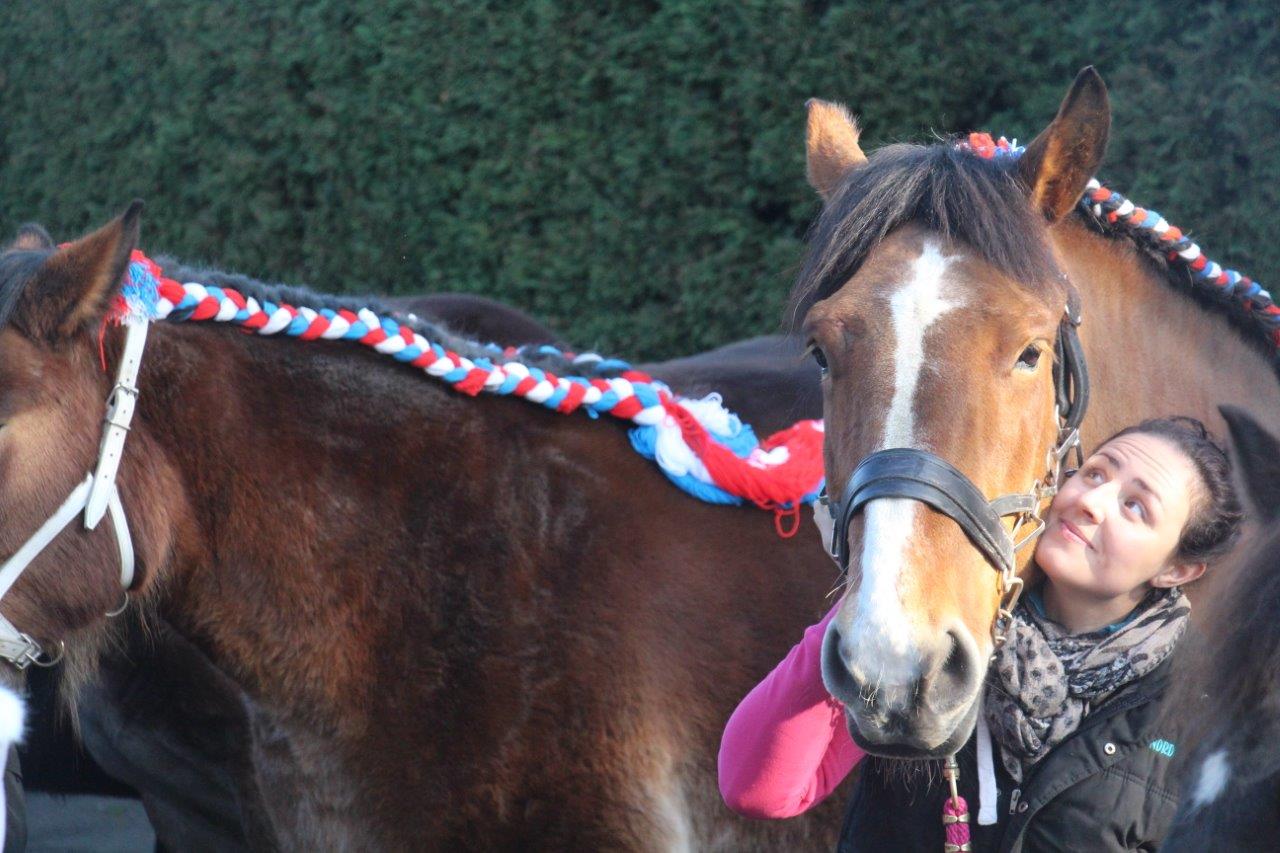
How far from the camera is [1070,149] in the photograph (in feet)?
6.73

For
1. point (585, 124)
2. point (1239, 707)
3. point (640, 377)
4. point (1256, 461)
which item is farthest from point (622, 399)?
point (585, 124)

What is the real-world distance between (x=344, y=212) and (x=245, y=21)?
0.98 metres

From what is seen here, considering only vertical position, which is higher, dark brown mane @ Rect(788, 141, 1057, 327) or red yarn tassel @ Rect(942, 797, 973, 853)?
dark brown mane @ Rect(788, 141, 1057, 327)

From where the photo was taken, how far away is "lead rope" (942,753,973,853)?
178 cm

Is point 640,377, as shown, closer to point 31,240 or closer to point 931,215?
point 931,215

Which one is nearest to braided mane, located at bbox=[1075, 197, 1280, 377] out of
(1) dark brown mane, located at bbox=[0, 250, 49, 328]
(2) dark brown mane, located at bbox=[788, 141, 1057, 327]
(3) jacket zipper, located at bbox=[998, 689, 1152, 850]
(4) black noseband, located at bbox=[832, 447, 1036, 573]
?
(2) dark brown mane, located at bbox=[788, 141, 1057, 327]

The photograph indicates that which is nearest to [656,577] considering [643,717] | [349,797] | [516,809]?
[643,717]

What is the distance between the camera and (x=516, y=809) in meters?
2.43

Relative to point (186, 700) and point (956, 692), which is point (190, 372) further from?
point (956, 692)

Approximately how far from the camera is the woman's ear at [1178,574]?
1.81m

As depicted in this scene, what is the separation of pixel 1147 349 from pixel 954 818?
98 centimetres

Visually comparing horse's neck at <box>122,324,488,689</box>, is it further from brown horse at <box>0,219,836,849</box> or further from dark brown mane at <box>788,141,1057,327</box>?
dark brown mane at <box>788,141,1057,327</box>

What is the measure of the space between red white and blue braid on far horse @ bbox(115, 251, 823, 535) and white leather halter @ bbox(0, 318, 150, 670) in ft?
0.66

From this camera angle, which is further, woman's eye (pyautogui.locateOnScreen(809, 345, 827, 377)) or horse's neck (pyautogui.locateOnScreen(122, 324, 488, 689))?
horse's neck (pyautogui.locateOnScreen(122, 324, 488, 689))
